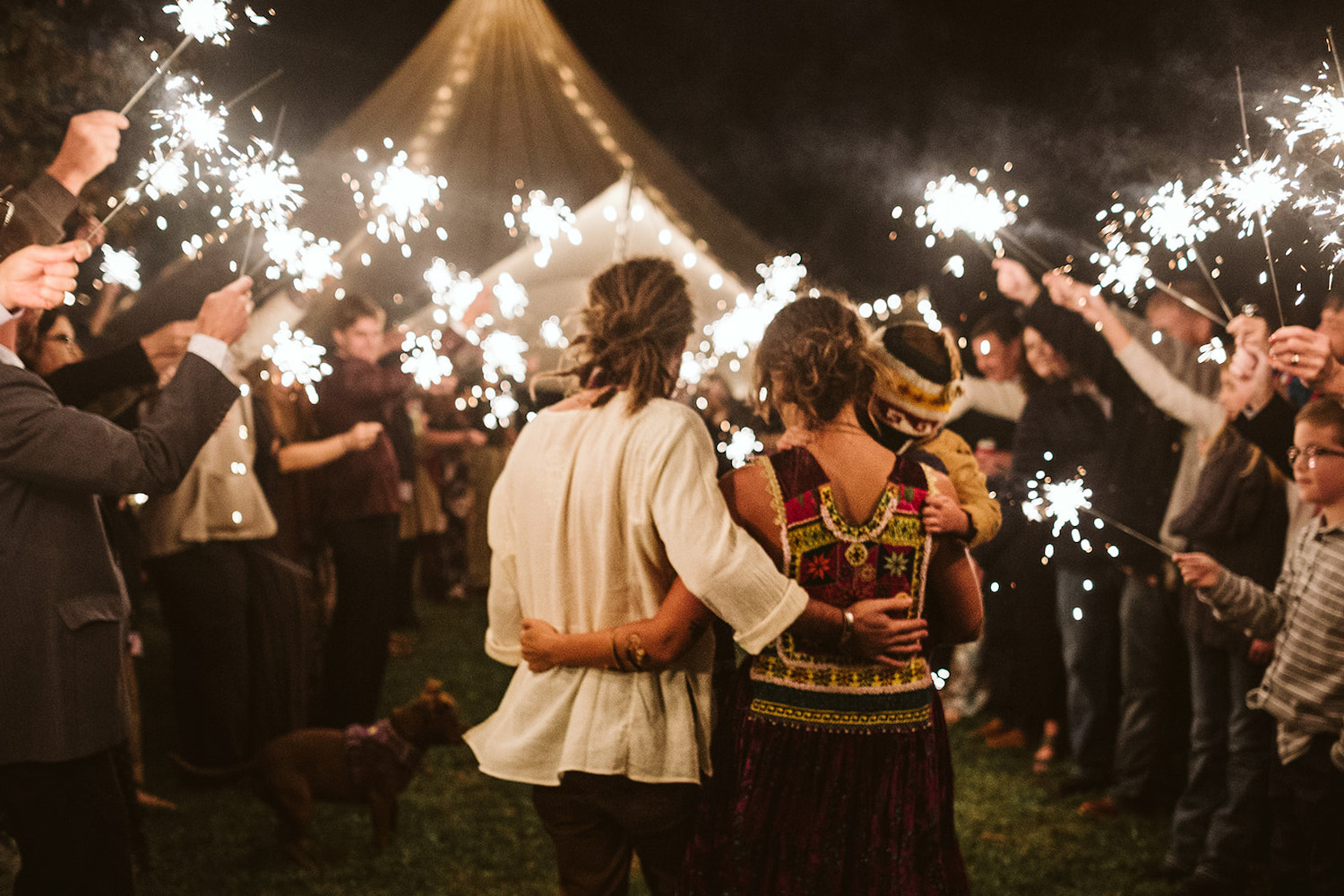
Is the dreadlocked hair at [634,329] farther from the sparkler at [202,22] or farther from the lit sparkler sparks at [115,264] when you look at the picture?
the lit sparkler sparks at [115,264]

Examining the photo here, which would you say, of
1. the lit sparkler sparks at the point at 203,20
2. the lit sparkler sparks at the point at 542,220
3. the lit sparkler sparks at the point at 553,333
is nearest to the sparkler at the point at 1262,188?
the lit sparkler sparks at the point at 553,333

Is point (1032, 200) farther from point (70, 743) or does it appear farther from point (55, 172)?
point (70, 743)

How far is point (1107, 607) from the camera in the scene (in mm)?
4312

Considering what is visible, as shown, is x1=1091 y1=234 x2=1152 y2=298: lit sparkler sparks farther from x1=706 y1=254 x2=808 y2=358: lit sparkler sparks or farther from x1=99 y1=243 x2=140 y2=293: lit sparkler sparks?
x1=99 y1=243 x2=140 y2=293: lit sparkler sparks

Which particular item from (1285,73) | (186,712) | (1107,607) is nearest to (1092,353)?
(1107,607)

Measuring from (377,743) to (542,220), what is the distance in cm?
344

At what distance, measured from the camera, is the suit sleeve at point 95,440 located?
6.28ft

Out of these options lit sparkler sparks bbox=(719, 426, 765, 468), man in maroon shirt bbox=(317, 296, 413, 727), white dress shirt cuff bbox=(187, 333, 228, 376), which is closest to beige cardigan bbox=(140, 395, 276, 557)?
man in maroon shirt bbox=(317, 296, 413, 727)

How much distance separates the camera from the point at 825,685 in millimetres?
2059

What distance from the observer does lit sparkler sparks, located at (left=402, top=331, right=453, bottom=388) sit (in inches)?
173

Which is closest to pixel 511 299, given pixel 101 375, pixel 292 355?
pixel 292 355

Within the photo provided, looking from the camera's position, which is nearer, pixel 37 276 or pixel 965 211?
pixel 37 276

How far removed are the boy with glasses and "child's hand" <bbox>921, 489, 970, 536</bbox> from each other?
3.31 feet

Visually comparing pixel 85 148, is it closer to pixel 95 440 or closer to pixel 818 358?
pixel 95 440
